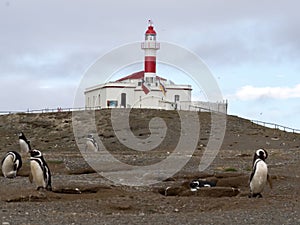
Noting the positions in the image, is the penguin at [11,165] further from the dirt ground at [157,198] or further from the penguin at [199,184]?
the penguin at [199,184]

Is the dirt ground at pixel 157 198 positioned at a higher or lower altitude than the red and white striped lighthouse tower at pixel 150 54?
lower

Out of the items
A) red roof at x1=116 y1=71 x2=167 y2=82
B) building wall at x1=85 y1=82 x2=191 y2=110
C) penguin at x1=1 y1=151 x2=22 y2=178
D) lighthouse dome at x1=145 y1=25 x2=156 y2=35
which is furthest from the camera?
lighthouse dome at x1=145 y1=25 x2=156 y2=35

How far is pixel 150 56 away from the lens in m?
68.2

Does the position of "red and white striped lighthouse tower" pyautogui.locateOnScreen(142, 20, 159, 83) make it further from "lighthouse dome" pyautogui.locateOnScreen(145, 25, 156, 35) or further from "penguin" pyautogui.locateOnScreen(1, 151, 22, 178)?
"penguin" pyautogui.locateOnScreen(1, 151, 22, 178)

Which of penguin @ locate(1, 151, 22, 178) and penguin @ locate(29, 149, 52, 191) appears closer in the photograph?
penguin @ locate(29, 149, 52, 191)

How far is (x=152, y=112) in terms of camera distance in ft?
192

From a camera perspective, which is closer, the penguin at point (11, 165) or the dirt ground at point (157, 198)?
the dirt ground at point (157, 198)

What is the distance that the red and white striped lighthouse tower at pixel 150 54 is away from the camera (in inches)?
2611

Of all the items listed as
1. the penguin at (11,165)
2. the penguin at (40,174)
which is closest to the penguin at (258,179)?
the penguin at (40,174)

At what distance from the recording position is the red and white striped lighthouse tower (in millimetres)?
66312

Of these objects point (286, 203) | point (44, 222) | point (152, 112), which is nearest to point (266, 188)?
point (286, 203)

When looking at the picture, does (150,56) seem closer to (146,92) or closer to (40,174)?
(146,92)

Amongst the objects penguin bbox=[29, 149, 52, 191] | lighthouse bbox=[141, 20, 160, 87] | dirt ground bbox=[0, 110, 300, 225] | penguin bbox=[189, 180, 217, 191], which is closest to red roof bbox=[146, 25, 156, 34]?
lighthouse bbox=[141, 20, 160, 87]

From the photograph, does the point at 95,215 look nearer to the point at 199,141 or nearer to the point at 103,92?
the point at 199,141
